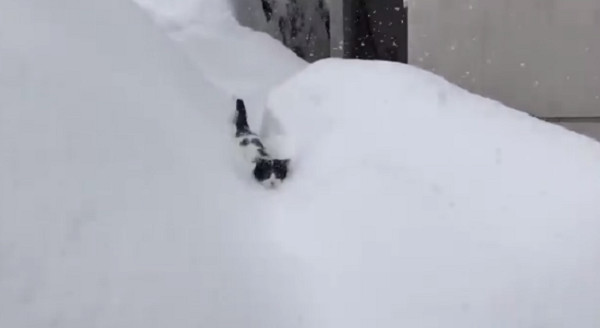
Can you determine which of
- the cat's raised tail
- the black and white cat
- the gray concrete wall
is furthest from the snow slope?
the gray concrete wall

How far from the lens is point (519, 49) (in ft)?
13.7

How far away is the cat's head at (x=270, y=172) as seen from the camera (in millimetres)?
3172

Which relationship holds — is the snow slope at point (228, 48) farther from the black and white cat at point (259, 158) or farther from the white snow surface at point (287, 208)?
the white snow surface at point (287, 208)

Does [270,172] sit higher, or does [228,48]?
[270,172]

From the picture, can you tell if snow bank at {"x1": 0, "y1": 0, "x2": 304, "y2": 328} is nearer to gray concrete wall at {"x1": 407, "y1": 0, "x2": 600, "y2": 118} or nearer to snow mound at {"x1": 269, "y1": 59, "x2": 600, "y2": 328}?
snow mound at {"x1": 269, "y1": 59, "x2": 600, "y2": 328}

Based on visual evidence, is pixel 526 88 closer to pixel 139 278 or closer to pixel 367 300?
pixel 367 300

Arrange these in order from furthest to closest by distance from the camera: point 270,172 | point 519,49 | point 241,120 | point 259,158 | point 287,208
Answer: point 519,49, point 241,120, point 259,158, point 270,172, point 287,208

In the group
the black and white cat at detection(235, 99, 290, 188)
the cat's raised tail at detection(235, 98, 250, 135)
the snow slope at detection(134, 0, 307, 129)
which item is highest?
the black and white cat at detection(235, 99, 290, 188)

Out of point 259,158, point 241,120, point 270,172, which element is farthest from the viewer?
Answer: point 241,120

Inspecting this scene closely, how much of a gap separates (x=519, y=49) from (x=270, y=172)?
72.3 inches

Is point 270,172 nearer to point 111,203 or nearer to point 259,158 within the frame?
point 259,158

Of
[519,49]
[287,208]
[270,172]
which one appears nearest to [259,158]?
[270,172]

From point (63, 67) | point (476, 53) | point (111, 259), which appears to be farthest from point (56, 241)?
point (476, 53)

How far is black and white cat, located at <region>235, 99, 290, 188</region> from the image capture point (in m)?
3.19
